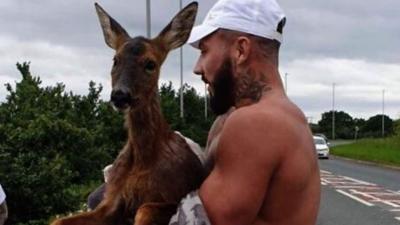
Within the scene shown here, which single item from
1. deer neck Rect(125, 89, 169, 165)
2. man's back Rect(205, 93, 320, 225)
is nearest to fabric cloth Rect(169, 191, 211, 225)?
man's back Rect(205, 93, 320, 225)

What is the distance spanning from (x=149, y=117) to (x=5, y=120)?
42.1 ft

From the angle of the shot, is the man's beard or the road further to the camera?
the road

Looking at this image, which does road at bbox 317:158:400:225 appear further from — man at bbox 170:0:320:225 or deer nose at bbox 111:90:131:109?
deer nose at bbox 111:90:131:109

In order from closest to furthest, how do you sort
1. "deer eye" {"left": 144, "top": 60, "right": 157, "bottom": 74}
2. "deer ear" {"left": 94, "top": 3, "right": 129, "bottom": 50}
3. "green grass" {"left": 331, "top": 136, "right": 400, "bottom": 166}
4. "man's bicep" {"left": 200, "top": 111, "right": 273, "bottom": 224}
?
"man's bicep" {"left": 200, "top": 111, "right": 273, "bottom": 224}, "deer eye" {"left": 144, "top": 60, "right": 157, "bottom": 74}, "deer ear" {"left": 94, "top": 3, "right": 129, "bottom": 50}, "green grass" {"left": 331, "top": 136, "right": 400, "bottom": 166}

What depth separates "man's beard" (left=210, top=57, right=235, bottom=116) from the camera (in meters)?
3.16

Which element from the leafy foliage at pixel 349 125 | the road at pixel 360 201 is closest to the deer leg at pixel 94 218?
the road at pixel 360 201

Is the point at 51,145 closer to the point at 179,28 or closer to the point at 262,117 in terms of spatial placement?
the point at 179,28

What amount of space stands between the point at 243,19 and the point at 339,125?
124738 millimetres

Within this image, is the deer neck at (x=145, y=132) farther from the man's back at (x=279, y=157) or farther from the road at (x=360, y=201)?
the road at (x=360, y=201)

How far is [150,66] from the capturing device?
11.2 ft

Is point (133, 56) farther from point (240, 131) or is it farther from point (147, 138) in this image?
point (240, 131)

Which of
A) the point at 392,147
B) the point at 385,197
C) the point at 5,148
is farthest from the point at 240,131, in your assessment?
the point at 392,147

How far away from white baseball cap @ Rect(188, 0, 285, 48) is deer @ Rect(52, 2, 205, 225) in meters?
0.16

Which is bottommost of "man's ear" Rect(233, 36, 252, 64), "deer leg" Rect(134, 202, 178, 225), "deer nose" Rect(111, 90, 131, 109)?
"deer leg" Rect(134, 202, 178, 225)
